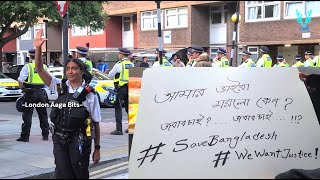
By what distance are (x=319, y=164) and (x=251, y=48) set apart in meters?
26.0

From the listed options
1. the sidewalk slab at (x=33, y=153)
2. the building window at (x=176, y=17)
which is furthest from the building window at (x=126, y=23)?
the sidewalk slab at (x=33, y=153)

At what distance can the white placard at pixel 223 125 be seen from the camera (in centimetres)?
343

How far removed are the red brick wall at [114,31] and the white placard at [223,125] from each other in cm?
3417

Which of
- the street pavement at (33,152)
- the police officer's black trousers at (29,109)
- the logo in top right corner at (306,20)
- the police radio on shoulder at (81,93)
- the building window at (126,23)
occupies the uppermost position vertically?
the building window at (126,23)

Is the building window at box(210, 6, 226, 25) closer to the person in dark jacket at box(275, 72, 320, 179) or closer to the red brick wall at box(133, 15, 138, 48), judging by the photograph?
the red brick wall at box(133, 15, 138, 48)

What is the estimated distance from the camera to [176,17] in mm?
32406

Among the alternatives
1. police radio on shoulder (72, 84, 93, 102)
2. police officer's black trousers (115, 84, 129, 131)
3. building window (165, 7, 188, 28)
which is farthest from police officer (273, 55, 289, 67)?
building window (165, 7, 188, 28)

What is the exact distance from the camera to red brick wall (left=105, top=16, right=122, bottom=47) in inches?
1484

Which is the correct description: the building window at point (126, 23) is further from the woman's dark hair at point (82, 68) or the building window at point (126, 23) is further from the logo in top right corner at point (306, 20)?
the woman's dark hair at point (82, 68)

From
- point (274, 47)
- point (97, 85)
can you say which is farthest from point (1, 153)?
point (274, 47)

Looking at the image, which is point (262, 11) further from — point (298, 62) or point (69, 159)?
point (69, 159)

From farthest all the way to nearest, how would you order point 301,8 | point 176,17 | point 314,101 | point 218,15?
point 176,17
point 218,15
point 301,8
point 314,101

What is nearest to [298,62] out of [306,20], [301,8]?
[306,20]

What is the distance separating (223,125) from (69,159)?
1.51 meters
